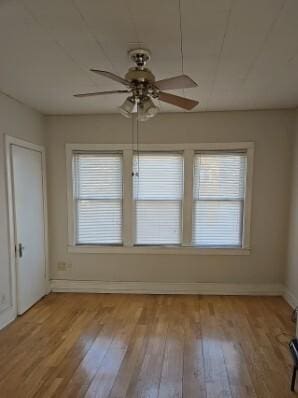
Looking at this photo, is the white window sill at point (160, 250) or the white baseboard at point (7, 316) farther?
the white window sill at point (160, 250)

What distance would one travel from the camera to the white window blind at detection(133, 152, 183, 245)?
163 inches

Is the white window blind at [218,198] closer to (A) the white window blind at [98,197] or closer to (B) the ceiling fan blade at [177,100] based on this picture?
(A) the white window blind at [98,197]

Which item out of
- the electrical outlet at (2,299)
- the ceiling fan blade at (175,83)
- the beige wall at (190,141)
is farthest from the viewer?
the beige wall at (190,141)

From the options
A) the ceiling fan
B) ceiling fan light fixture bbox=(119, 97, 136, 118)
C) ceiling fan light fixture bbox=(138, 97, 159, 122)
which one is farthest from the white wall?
ceiling fan light fixture bbox=(138, 97, 159, 122)

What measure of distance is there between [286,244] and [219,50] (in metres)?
2.94

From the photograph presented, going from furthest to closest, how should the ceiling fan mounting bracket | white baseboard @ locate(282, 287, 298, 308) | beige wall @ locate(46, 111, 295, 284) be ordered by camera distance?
beige wall @ locate(46, 111, 295, 284), white baseboard @ locate(282, 287, 298, 308), the ceiling fan mounting bracket

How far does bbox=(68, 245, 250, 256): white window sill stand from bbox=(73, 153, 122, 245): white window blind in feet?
0.32

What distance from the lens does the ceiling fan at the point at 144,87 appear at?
1.96 meters

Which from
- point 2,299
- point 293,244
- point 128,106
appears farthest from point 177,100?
point 2,299

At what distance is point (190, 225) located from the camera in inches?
163

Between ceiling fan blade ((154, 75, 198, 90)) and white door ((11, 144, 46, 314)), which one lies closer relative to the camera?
ceiling fan blade ((154, 75, 198, 90))

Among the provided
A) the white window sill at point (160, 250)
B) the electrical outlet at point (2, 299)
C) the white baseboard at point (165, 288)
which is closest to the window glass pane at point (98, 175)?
the white window sill at point (160, 250)

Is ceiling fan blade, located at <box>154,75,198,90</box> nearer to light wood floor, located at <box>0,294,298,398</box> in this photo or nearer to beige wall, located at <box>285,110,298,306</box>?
light wood floor, located at <box>0,294,298,398</box>

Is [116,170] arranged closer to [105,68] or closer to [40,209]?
[40,209]
